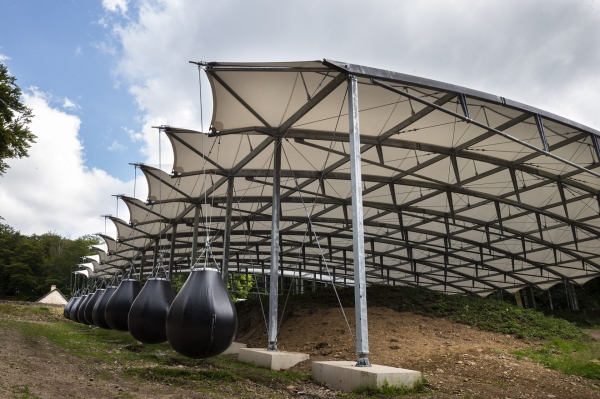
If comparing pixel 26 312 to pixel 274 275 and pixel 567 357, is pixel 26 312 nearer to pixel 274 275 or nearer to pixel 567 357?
pixel 274 275

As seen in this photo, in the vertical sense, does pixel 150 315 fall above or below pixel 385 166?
below

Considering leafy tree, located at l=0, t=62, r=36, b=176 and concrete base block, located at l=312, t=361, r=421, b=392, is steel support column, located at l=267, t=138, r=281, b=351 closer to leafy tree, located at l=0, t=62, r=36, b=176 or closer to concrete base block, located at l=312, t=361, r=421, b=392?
concrete base block, located at l=312, t=361, r=421, b=392

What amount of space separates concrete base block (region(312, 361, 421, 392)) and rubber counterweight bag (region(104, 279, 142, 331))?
558 cm

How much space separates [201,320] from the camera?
7324 mm

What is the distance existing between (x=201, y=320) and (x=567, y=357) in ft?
30.8

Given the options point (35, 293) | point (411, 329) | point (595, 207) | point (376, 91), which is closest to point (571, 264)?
point (595, 207)

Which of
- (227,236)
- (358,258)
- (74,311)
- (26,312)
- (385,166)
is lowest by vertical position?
(358,258)

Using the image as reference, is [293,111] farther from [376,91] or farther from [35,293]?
[35,293]

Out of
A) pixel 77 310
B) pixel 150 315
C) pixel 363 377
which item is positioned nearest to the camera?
pixel 363 377

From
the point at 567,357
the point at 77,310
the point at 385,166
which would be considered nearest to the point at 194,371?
the point at 567,357

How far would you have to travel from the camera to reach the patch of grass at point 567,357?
9889 mm

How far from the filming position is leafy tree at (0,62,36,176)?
54.9 feet

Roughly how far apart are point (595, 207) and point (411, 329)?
14.1 m

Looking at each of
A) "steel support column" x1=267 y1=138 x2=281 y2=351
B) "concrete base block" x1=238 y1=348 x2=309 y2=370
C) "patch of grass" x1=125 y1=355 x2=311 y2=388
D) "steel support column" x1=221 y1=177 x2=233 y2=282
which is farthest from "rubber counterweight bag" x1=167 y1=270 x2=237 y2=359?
"steel support column" x1=221 y1=177 x2=233 y2=282
